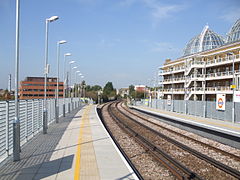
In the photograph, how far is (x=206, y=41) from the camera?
64938mm

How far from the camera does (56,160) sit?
8562 mm

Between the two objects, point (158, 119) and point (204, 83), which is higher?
point (204, 83)

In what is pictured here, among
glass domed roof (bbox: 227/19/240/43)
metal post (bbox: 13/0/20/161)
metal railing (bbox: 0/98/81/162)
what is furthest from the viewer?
glass domed roof (bbox: 227/19/240/43)

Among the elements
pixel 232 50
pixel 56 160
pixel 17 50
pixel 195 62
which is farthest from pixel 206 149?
pixel 195 62

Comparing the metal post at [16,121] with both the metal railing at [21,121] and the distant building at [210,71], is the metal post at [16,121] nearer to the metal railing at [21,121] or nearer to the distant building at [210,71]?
the metal railing at [21,121]

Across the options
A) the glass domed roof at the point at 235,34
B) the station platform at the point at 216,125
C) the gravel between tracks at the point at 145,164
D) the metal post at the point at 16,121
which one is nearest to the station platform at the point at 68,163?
the metal post at the point at 16,121

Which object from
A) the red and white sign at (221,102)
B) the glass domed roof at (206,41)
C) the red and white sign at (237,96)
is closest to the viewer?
the red and white sign at (237,96)

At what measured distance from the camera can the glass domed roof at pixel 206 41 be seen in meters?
64.1

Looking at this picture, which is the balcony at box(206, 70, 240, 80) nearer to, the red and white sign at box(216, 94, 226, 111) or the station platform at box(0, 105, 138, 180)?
the red and white sign at box(216, 94, 226, 111)

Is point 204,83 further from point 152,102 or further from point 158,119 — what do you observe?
point 158,119

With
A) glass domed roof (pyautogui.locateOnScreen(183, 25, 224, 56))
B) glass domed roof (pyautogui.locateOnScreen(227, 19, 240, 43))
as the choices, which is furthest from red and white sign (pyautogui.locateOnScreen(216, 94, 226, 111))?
glass domed roof (pyautogui.locateOnScreen(183, 25, 224, 56))

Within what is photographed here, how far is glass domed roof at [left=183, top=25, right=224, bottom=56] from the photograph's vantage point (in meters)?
64.1

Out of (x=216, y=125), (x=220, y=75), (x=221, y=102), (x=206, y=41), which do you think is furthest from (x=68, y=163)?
(x=206, y=41)

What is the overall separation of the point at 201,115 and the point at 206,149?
1633 cm
